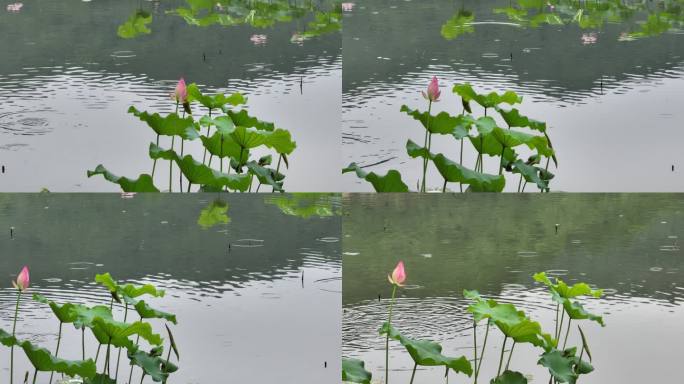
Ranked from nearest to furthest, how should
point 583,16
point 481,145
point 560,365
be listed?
point 560,365, point 481,145, point 583,16

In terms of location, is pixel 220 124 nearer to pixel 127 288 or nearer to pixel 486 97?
pixel 127 288

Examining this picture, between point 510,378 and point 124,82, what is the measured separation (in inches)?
54.3

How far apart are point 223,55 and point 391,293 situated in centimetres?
85

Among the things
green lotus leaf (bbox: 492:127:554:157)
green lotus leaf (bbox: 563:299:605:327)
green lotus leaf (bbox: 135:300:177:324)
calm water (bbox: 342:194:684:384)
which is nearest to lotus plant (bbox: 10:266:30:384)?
green lotus leaf (bbox: 135:300:177:324)

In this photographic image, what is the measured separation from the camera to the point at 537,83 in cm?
271

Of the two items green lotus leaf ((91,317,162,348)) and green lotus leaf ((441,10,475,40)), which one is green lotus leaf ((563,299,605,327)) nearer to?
green lotus leaf ((441,10,475,40))

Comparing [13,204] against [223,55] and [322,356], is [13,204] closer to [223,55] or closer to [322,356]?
[223,55]

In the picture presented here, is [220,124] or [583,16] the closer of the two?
[220,124]

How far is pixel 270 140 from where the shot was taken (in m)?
2.62

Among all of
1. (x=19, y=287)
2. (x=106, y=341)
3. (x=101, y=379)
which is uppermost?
(x=19, y=287)

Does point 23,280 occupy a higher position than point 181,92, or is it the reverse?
point 181,92

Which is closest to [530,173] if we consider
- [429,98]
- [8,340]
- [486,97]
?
[486,97]

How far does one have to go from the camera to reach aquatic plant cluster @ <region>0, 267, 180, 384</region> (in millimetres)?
2482

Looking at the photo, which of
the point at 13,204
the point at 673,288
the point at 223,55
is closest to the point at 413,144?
the point at 223,55
